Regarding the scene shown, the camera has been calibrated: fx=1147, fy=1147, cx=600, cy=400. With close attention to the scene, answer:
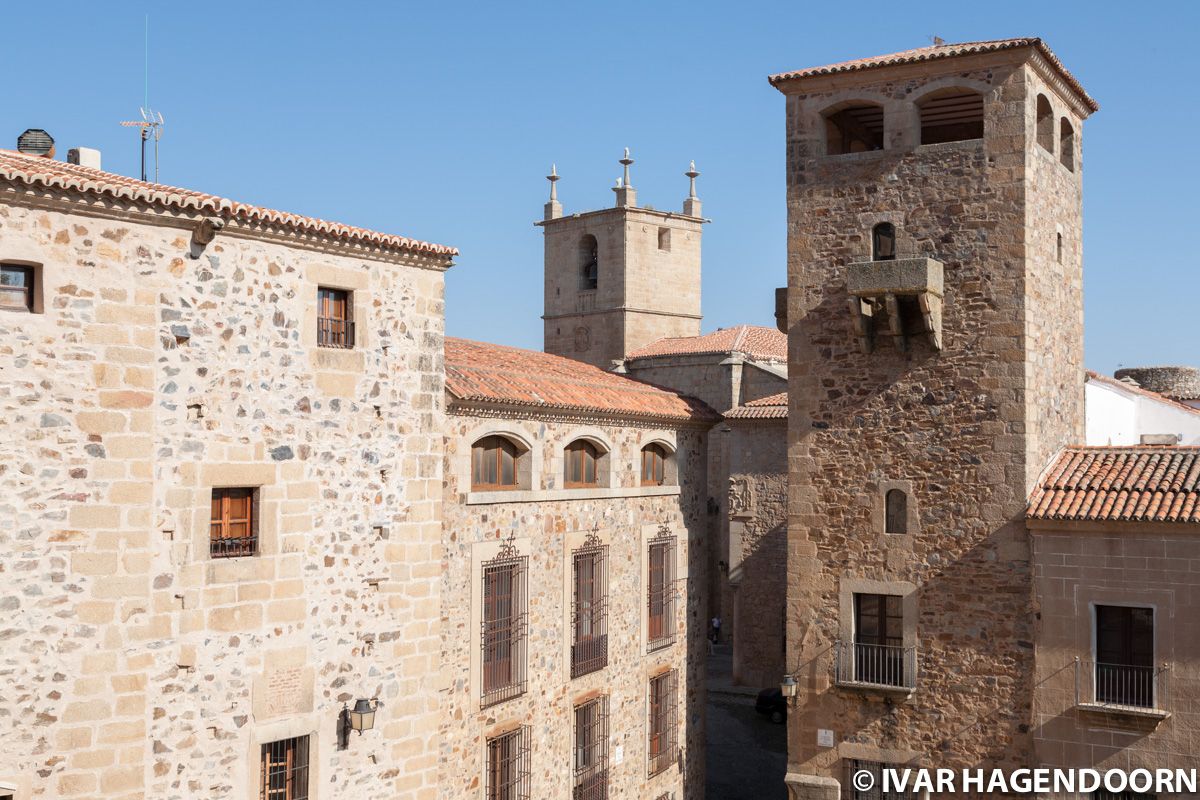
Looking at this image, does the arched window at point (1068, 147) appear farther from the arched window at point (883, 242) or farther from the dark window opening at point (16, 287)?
the dark window opening at point (16, 287)

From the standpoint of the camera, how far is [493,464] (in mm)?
16500

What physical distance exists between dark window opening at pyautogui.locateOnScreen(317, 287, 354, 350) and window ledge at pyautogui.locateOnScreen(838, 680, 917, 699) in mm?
9445

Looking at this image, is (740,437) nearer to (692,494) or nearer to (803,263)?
(692,494)

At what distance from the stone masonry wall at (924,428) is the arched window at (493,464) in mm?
4821

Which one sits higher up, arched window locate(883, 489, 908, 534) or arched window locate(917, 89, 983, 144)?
arched window locate(917, 89, 983, 144)

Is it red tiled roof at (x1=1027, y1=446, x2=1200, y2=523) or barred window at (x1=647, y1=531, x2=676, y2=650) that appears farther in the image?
barred window at (x1=647, y1=531, x2=676, y2=650)

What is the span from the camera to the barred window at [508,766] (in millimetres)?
16312

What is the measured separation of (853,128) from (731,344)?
46.1 ft

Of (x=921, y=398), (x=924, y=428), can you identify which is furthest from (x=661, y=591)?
(x=921, y=398)

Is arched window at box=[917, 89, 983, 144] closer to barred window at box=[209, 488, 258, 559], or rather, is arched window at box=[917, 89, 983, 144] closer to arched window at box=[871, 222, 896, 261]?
arched window at box=[871, 222, 896, 261]

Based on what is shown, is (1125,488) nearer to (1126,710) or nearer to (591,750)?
(1126,710)

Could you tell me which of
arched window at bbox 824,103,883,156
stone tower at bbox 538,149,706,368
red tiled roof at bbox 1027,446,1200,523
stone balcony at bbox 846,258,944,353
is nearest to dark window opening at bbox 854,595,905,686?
red tiled roof at bbox 1027,446,1200,523

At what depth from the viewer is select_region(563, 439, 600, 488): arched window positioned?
18.2m

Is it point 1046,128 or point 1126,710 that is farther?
point 1046,128
